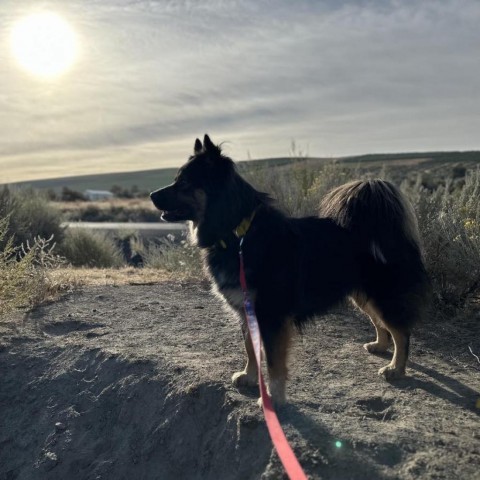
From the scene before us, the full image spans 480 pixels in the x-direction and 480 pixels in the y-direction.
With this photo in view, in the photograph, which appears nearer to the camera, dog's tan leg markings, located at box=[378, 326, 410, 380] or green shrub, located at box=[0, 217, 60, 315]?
dog's tan leg markings, located at box=[378, 326, 410, 380]

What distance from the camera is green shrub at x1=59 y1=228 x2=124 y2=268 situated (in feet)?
53.5

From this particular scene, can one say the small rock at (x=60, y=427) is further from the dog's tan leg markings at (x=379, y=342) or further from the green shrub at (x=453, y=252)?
the green shrub at (x=453, y=252)

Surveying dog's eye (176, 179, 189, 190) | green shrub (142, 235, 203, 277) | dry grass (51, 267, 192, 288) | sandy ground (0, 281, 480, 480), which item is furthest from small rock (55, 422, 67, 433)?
green shrub (142, 235, 203, 277)

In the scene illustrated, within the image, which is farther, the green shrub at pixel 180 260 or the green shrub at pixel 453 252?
the green shrub at pixel 180 260

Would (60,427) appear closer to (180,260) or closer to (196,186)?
(196,186)

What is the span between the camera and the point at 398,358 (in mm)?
5309

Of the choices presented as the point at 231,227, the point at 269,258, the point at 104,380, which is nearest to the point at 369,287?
the point at 269,258

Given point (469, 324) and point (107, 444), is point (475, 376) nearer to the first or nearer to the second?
point (469, 324)

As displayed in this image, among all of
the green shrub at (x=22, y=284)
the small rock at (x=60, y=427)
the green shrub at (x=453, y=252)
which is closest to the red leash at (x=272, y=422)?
the small rock at (x=60, y=427)

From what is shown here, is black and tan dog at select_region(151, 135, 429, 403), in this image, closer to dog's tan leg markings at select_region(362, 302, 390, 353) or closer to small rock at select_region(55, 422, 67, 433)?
dog's tan leg markings at select_region(362, 302, 390, 353)

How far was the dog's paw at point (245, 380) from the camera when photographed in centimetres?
506

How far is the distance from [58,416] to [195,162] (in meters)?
2.64

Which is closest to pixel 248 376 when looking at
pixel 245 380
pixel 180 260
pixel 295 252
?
pixel 245 380

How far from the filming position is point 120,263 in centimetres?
1641
